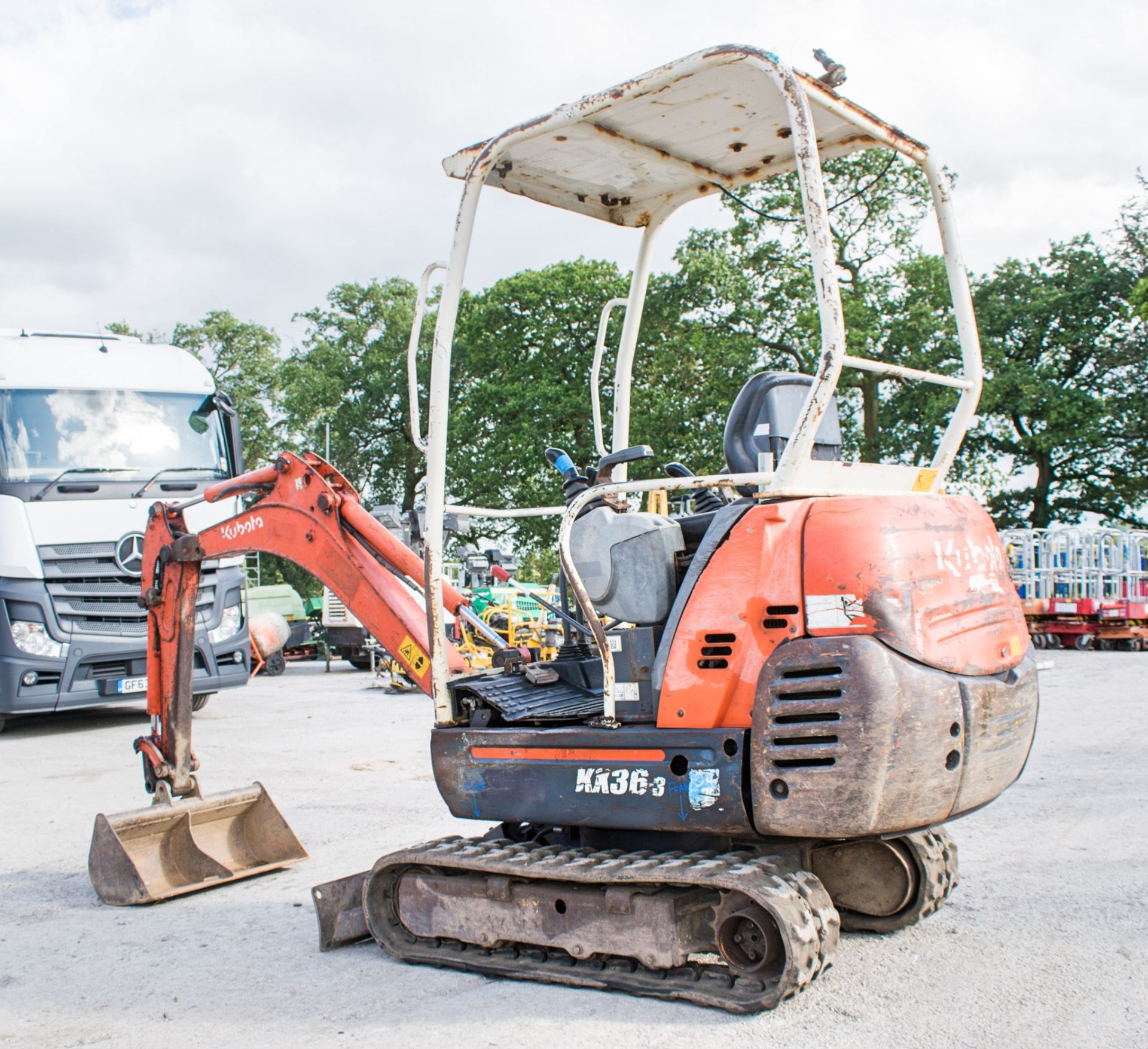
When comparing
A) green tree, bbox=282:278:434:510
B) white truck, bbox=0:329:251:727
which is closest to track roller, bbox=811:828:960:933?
white truck, bbox=0:329:251:727

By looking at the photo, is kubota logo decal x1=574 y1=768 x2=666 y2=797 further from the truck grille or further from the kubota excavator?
the truck grille

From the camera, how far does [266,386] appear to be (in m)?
44.4

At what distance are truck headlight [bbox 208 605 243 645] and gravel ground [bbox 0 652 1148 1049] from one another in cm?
369

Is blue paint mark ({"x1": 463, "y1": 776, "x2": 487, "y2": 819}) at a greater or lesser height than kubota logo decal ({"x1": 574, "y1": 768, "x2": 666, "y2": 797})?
lesser

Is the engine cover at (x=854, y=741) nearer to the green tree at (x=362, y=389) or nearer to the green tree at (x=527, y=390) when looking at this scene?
the green tree at (x=527, y=390)

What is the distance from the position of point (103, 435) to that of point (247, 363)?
3331 cm

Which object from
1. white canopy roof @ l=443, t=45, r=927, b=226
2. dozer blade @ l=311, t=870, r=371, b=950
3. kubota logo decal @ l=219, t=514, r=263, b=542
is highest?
white canopy roof @ l=443, t=45, r=927, b=226

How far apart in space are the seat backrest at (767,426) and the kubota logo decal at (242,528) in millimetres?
2786

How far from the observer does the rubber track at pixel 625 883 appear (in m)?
3.90

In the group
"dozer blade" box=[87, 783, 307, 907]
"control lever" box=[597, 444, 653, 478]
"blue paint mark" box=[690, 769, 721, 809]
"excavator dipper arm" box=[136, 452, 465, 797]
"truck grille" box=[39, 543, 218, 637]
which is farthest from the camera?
"truck grille" box=[39, 543, 218, 637]

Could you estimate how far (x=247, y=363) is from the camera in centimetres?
4409

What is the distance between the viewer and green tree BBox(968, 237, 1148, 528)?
31.2 metres

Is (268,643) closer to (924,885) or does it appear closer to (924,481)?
(924,885)

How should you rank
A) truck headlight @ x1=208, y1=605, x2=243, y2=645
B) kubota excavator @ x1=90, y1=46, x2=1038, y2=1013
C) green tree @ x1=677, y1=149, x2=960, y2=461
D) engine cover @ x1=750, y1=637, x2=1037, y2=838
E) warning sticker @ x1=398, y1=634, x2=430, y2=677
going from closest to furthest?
engine cover @ x1=750, y1=637, x2=1037, y2=838
kubota excavator @ x1=90, y1=46, x2=1038, y2=1013
warning sticker @ x1=398, y1=634, x2=430, y2=677
truck headlight @ x1=208, y1=605, x2=243, y2=645
green tree @ x1=677, y1=149, x2=960, y2=461
